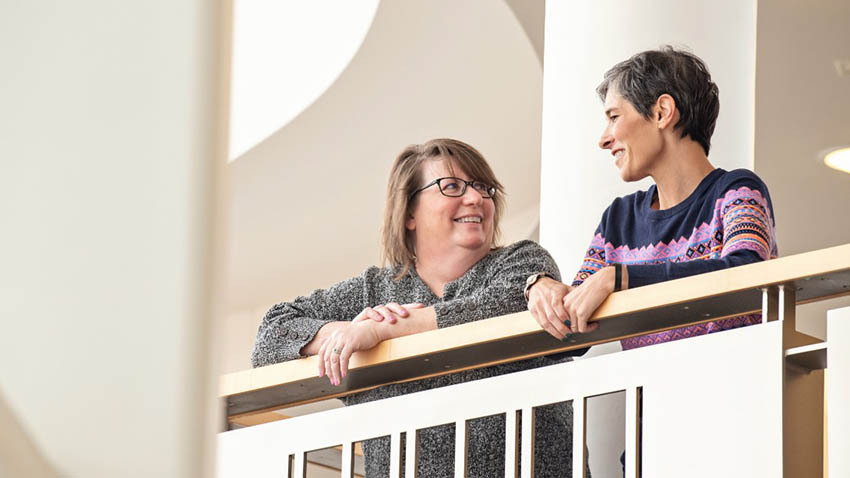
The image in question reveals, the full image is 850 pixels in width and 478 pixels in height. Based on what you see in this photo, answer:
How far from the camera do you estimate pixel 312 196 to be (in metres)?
7.66

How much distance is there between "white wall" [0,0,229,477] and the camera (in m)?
0.29

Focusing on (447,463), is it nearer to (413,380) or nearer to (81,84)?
(413,380)

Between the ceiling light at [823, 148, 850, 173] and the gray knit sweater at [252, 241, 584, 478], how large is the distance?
4122 millimetres

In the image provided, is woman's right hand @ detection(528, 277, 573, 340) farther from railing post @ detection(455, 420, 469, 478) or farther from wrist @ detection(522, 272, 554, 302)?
railing post @ detection(455, 420, 469, 478)

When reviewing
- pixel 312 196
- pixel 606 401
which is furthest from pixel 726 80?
pixel 312 196

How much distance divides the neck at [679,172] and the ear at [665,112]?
47 mm

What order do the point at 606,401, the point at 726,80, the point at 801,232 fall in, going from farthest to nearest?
the point at 801,232
the point at 726,80
the point at 606,401

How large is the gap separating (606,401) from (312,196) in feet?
16.5

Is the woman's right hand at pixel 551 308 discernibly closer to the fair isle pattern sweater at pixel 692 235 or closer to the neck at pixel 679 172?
the fair isle pattern sweater at pixel 692 235

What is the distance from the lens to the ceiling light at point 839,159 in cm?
613

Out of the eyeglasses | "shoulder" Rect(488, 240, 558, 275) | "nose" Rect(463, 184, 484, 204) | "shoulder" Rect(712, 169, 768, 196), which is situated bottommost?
"shoulder" Rect(488, 240, 558, 275)

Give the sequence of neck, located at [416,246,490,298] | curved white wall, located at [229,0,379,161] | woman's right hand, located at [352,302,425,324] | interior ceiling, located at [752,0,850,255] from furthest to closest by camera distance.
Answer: curved white wall, located at [229,0,379,161] → interior ceiling, located at [752,0,850,255] → neck, located at [416,246,490,298] → woman's right hand, located at [352,302,425,324]

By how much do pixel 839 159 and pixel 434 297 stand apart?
4.28m

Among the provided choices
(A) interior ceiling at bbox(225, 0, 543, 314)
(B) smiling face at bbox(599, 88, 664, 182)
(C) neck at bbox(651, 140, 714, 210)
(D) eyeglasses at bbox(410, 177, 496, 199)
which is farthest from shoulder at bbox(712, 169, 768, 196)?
→ (A) interior ceiling at bbox(225, 0, 543, 314)
